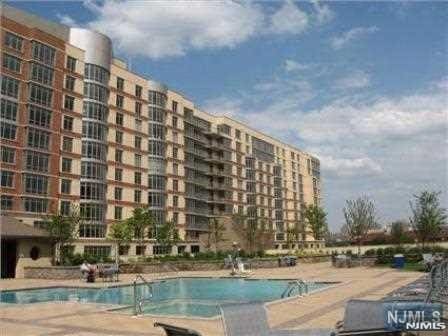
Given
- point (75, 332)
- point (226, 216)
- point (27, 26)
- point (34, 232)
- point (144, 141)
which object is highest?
point (27, 26)

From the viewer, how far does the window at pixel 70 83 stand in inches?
2466

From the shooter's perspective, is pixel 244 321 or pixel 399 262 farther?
pixel 399 262

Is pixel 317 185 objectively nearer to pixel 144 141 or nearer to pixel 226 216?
pixel 226 216

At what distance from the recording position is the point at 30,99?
187ft

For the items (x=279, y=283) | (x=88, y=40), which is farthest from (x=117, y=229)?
(x=279, y=283)

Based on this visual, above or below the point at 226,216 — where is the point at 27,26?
above

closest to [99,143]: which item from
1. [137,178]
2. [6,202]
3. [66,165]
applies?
[66,165]

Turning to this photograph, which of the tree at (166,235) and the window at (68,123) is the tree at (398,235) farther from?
the window at (68,123)

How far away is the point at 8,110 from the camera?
5462cm

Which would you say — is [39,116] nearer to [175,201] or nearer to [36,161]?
[36,161]

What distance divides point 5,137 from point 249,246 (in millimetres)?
43396

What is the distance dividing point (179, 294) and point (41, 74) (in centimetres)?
3772

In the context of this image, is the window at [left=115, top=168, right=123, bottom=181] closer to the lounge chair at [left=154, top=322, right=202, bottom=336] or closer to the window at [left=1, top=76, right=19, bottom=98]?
the window at [left=1, top=76, right=19, bottom=98]

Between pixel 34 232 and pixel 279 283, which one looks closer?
pixel 279 283
